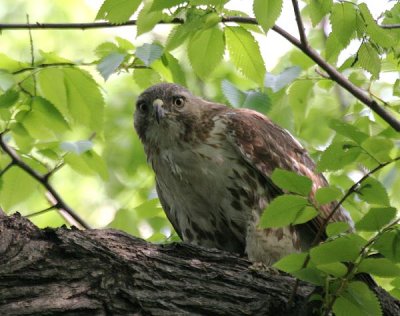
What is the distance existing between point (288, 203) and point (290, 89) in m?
2.76

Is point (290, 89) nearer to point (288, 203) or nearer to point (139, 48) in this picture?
point (139, 48)

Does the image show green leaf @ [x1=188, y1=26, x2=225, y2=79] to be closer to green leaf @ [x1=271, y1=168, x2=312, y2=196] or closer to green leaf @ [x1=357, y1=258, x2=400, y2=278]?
green leaf @ [x1=271, y1=168, x2=312, y2=196]

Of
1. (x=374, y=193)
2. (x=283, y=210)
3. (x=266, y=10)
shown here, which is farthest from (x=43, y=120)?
(x=374, y=193)

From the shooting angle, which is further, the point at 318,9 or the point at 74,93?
the point at 74,93

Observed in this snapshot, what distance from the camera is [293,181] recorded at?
3.27m

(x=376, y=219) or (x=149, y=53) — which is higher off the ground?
(x=149, y=53)

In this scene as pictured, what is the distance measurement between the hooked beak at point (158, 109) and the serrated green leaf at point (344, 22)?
79.0 inches

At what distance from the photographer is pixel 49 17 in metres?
12.0

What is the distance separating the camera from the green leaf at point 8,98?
5.05 m

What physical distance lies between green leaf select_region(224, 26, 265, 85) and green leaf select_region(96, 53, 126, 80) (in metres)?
0.72

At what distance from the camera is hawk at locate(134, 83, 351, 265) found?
17.2 ft

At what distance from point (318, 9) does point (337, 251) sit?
5.08ft

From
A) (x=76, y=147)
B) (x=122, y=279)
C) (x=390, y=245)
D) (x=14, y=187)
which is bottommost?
(x=390, y=245)

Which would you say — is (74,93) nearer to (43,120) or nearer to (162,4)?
(43,120)
